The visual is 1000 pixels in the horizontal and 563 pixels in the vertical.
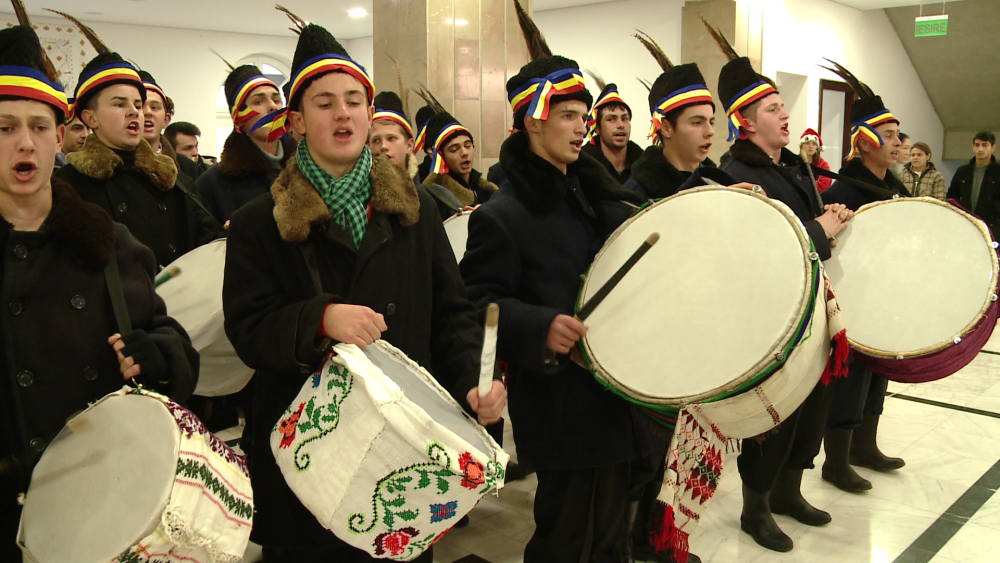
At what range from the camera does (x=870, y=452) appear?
3.75 m

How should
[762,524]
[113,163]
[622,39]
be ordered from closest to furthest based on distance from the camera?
[113,163] → [762,524] → [622,39]

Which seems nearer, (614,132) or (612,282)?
(612,282)

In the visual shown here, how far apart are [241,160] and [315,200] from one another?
177 cm

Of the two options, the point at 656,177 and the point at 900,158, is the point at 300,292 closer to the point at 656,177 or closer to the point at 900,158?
the point at 656,177

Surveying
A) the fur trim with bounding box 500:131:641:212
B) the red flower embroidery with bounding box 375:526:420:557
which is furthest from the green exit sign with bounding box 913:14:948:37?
the red flower embroidery with bounding box 375:526:420:557

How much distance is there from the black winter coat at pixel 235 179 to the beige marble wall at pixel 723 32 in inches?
300

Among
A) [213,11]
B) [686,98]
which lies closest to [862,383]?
[686,98]

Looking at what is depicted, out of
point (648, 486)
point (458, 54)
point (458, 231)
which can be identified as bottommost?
point (648, 486)

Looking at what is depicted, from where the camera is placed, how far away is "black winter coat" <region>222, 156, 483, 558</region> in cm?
151

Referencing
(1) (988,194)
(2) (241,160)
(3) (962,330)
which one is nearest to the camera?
(3) (962,330)

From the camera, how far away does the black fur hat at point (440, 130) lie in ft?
15.3

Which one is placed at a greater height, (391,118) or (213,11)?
(213,11)

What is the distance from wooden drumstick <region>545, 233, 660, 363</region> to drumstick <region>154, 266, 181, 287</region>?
111cm

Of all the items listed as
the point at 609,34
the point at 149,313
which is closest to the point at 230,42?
the point at 609,34
